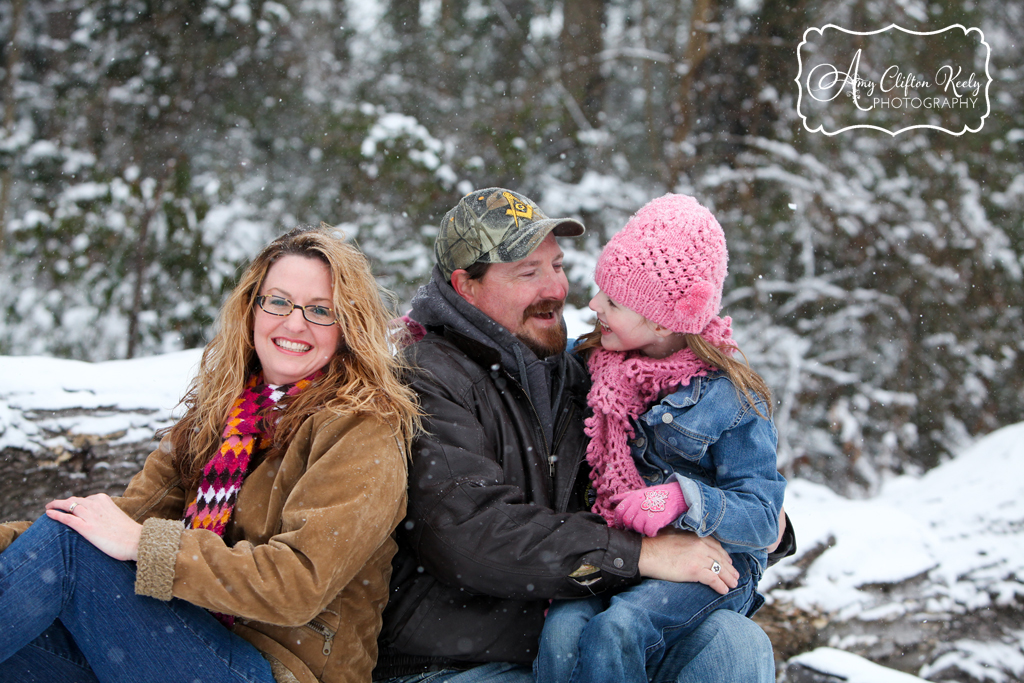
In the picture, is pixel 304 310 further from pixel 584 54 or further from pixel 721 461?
pixel 584 54

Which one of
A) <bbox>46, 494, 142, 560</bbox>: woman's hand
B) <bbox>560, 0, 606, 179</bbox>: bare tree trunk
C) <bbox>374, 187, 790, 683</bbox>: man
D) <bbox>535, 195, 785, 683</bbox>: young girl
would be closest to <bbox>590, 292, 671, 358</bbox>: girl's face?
<bbox>535, 195, 785, 683</bbox>: young girl

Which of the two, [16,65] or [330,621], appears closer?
[330,621]

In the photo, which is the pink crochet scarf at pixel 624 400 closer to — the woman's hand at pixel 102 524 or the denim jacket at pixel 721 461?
the denim jacket at pixel 721 461

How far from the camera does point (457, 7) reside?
856 cm

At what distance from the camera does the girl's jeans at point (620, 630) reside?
192cm

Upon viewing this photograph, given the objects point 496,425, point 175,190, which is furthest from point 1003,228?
point 175,190

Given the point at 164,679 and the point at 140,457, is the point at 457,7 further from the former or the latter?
the point at 164,679

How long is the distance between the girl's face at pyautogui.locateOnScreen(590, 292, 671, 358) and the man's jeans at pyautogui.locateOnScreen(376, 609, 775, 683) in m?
0.88

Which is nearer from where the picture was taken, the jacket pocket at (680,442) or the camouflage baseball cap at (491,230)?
the jacket pocket at (680,442)

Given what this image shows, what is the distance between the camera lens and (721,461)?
2.20 metres

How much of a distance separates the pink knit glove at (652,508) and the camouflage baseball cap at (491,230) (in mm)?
943

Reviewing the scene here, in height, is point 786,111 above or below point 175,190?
above

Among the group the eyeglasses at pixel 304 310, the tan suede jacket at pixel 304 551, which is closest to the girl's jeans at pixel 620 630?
the tan suede jacket at pixel 304 551

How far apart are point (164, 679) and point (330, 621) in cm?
41
